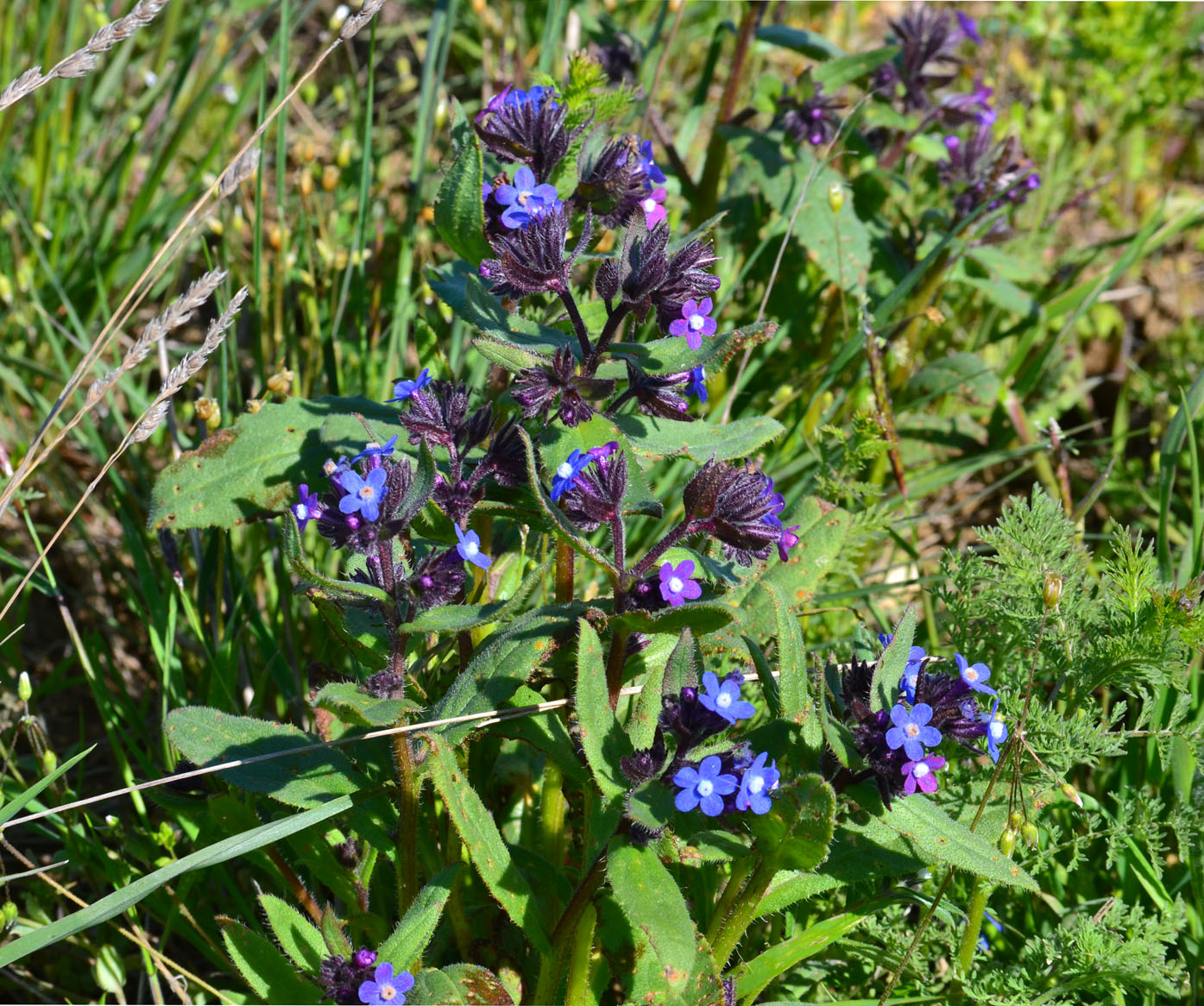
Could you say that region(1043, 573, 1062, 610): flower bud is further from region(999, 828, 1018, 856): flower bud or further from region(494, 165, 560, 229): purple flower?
region(494, 165, 560, 229): purple flower

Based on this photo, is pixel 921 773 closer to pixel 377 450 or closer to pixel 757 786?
pixel 757 786

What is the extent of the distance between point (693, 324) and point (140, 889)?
1.35 metres

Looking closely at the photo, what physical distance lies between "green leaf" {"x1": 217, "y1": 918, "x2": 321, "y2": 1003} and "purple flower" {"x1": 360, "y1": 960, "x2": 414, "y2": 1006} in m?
0.31

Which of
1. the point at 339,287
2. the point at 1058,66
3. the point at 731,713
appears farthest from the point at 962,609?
the point at 1058,66

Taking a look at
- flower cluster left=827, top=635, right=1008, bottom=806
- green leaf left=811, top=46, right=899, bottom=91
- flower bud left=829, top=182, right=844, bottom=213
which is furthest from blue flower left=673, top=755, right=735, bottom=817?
green leaf left=811, top=46, right=899, bottom=91

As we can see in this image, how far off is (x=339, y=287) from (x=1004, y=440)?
7.97ft

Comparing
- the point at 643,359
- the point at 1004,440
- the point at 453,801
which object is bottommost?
the point at 1004,440

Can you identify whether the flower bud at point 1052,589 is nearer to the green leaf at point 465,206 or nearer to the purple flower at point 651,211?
the purple flower at point 651,211

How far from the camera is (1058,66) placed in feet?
19.8

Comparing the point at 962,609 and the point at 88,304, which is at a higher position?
the point at 962,609

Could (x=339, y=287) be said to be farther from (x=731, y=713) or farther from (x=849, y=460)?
(x=731, y=713)

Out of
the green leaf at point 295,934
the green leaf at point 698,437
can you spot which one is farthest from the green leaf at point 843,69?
the green leaf at point 295,934

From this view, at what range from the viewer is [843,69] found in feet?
12.0

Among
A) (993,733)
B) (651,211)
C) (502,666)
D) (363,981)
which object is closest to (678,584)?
(502,666)
